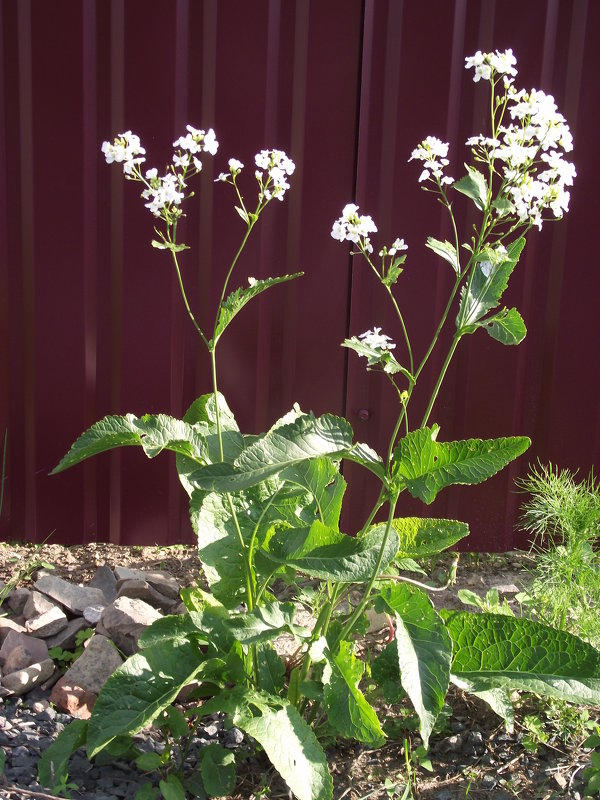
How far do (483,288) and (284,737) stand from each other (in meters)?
1.17

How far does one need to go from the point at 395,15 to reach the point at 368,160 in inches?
21.8

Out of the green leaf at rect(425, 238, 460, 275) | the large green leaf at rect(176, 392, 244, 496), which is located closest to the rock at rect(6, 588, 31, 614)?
the large green leaf at rect(176, 392, 244, 496)

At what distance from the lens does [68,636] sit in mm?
2768

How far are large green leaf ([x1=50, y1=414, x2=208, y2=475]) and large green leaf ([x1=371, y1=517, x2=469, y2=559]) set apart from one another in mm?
546

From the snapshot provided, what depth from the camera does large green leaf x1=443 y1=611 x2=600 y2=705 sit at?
6.66 ft

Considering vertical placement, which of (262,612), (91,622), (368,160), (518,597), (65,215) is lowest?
(91,622)

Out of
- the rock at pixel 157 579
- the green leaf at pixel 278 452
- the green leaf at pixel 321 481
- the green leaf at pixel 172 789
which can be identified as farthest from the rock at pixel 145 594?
the green leaf at pixel 278 452

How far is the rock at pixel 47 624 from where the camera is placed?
2.77m

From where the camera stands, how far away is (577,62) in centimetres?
336

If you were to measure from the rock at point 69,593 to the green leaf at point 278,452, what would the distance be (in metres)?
1.31

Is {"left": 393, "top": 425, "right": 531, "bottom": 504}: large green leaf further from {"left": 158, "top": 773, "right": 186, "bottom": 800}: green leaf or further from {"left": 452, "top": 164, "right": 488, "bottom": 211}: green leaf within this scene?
{"left": 158, "top": 773, "right": 186, "bottom": 800}: green leaf

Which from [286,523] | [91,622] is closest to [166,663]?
[286,523]

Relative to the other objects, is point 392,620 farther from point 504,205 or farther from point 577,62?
point 577,62

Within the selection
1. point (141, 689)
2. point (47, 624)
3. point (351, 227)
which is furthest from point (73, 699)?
point (351, 227)
